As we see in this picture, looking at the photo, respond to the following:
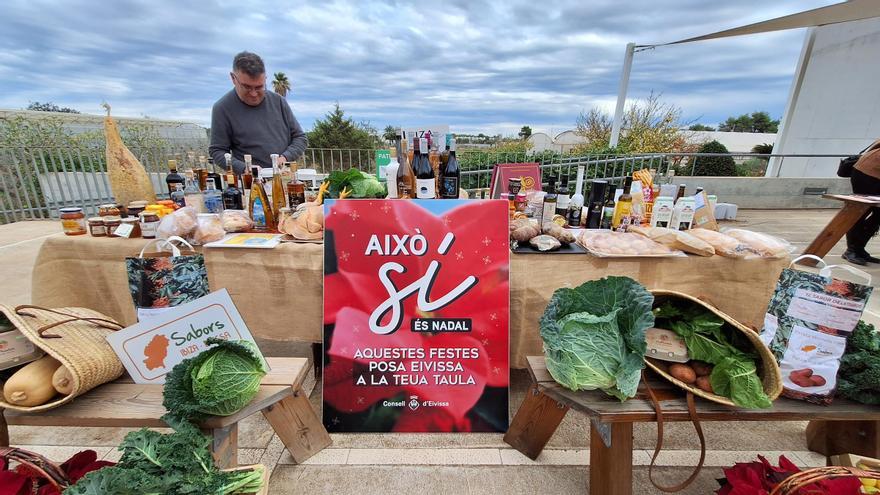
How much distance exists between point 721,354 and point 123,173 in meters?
3.37

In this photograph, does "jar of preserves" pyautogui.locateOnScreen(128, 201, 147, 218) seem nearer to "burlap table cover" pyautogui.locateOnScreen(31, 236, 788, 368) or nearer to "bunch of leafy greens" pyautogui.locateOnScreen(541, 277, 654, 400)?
"burlap table cover" pyautogui.locateOnScreen(31, 236, 788, 368)

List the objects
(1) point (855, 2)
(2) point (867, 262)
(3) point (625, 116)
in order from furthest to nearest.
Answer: (3) point (625, 116) → (1) point (855, 2) → (2) point (867, 262)

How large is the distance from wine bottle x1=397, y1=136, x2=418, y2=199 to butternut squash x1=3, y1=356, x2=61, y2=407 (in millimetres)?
1690

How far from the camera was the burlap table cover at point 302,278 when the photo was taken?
77.6 inches

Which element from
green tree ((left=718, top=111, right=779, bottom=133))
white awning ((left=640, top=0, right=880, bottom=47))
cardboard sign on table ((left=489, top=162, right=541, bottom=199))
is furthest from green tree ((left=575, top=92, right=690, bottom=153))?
green tree ((left=718, top=111, right=779, bottom=133))

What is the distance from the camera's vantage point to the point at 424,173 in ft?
7.06

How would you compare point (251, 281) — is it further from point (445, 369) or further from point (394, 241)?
point (445, 369)

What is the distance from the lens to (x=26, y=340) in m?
1.27

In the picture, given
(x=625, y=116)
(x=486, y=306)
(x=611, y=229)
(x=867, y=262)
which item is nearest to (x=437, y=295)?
(x=486, y=306)

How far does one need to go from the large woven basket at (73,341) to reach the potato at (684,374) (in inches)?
83.3

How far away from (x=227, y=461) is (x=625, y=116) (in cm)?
1505

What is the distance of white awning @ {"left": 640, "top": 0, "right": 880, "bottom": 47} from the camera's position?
284 inches

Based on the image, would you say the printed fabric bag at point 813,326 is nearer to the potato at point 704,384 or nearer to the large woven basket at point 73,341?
the potato at point 704,384

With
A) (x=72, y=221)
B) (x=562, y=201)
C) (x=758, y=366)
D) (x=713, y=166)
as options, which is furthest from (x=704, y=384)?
(x=713, y=166)
